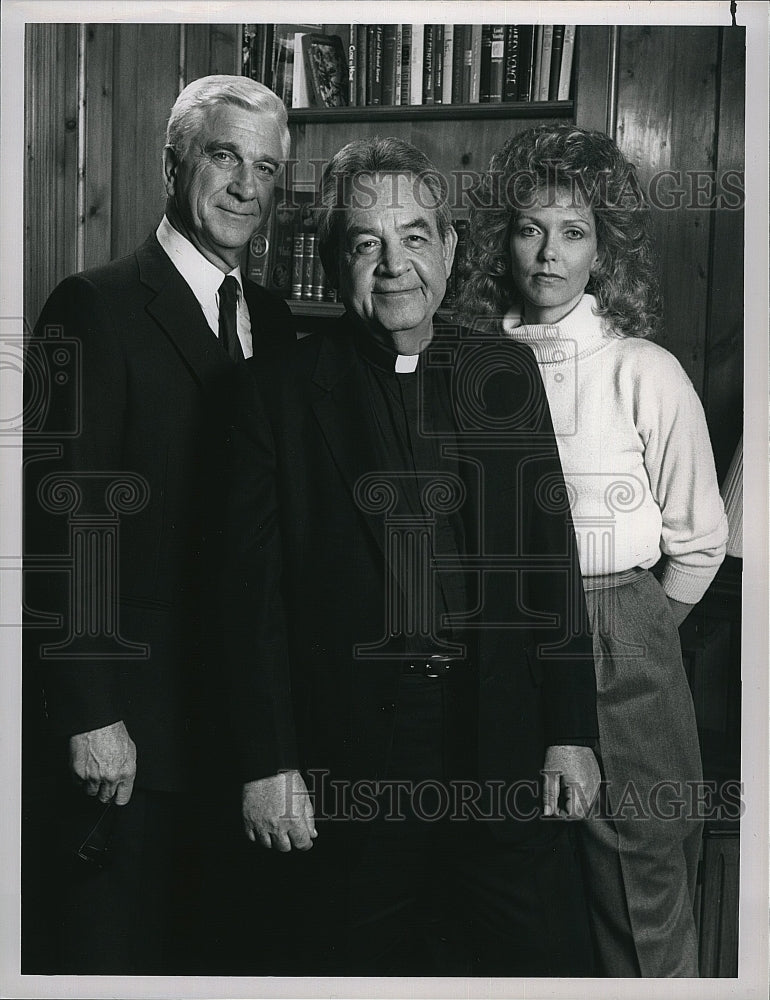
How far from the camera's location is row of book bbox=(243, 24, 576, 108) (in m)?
1.88

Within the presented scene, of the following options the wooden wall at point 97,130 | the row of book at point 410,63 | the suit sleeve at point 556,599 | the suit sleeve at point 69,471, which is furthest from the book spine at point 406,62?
the suit sleeve at point 69,471

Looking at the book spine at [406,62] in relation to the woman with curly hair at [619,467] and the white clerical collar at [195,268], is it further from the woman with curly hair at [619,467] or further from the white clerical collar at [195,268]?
the white clerical collar at [195,268]

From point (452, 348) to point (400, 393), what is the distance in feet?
0.44

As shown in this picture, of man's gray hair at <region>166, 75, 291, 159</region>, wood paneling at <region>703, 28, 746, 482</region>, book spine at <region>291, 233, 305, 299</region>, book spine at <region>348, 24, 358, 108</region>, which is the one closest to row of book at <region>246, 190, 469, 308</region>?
book spine at <region>291, 233, 305, 299</region>

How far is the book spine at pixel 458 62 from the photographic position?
1890mm

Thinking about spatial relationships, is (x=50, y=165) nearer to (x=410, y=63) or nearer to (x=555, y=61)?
(x=410, y=63)

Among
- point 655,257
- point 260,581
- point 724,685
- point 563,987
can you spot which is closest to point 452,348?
point 655,257

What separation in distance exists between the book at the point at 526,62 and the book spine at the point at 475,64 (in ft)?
0.26

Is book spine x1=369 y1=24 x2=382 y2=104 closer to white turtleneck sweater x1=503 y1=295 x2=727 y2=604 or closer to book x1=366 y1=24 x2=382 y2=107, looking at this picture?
book x1=366 y1=24 x2=382 y2=107

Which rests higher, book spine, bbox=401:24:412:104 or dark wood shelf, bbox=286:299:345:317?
book spine, bbox=401:24:412:104

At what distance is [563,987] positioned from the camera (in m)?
1.92

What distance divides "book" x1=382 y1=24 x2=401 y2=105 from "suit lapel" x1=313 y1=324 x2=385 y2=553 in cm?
47

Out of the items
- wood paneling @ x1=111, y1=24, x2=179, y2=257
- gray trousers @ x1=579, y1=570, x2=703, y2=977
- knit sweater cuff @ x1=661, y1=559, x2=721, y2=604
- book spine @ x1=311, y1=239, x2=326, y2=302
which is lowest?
gray trousers @ x1=579, y1=570, x2=703, y2=977

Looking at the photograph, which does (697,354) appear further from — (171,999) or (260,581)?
(171,999)
